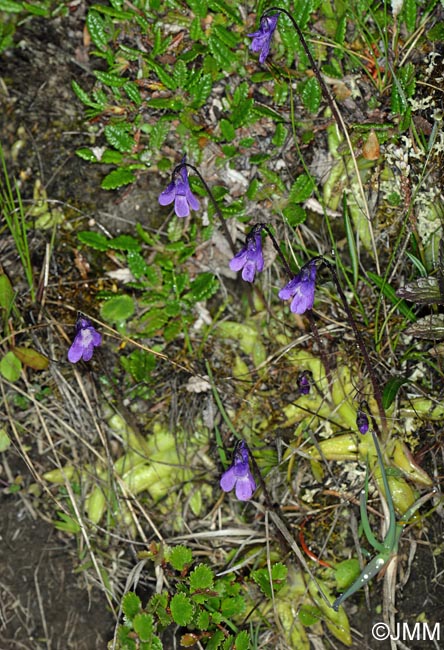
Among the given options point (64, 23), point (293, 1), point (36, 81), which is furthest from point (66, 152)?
point (293, 1)

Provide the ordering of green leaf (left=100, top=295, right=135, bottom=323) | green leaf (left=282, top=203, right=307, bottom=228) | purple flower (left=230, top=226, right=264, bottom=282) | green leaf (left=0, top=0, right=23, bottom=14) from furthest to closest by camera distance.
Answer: green leaf (left=0, top=0, right=23, bottom=14)
green leaf (left=100, top=295, right=135, bottom=323)
green leaf (left=282, top=203, right=307, bottom=228)
purple flower (left=230, top=226, right=264, bottom=282)

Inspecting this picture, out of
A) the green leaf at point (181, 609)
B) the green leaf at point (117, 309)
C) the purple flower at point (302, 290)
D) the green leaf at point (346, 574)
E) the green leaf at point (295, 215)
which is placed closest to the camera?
the purple flower at point (302, 290)

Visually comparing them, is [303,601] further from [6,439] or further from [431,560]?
[6,439]

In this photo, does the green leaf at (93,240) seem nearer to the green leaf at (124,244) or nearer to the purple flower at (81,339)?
the green leaf at (124,244)

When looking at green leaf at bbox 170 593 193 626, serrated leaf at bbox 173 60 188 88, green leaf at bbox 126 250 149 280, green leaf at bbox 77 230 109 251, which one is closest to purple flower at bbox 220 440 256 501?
green leaf at bbox 170 593 193 626

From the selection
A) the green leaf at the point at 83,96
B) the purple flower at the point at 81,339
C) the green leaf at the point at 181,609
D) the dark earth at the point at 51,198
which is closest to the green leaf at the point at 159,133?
the dark earth at the point at 51,198

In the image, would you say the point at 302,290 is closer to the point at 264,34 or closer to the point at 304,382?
the point at 304,382

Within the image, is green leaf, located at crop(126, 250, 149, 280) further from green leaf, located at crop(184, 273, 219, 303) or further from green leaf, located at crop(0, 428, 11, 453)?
green leaf, located at crop(0, 428, 11, 453)
